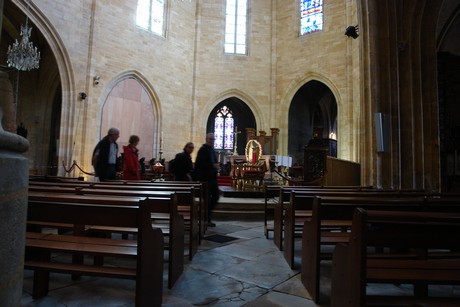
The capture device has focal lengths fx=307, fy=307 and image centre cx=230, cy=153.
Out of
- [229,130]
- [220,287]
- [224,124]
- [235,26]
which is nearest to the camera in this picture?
[220,287]

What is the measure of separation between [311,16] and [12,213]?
54.0ft

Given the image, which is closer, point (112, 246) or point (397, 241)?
point (397, 241)

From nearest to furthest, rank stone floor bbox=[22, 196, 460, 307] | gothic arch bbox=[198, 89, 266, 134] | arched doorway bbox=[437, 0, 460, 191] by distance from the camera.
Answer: stone floor bbox=[22, 196, 460, 307] < arched doorway bbox=[437, 0, 460, 191] < gothic arch bbox=[198, 89, 266, 134]

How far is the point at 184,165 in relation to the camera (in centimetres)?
578

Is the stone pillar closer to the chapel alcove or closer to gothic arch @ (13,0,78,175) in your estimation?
gothic arch @ (13,0,78,175)

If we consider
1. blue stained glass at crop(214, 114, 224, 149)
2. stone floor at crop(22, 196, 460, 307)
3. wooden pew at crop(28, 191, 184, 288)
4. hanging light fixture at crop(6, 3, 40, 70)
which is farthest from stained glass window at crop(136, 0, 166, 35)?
stone floor at crop(22, 196, 460, 307)

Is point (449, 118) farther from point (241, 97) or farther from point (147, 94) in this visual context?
point (147, 94)

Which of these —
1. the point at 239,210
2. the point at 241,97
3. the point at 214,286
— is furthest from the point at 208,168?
the point at 241,97

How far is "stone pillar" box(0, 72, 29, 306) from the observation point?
3.56 ft

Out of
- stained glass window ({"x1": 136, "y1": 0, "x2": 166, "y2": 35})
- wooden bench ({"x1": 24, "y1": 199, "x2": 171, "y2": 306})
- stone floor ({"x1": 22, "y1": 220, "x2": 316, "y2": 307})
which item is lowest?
stone floor ({"x1": 22, "y1": 220, "x2": 316, "y2": 307})

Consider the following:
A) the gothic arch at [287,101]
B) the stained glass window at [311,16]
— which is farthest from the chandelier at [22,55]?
the stained glass window at [311,16]

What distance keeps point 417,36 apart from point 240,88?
9663mm

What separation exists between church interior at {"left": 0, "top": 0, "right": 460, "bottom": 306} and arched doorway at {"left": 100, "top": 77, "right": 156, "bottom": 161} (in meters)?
0.07

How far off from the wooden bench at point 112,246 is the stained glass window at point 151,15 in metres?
13.2
